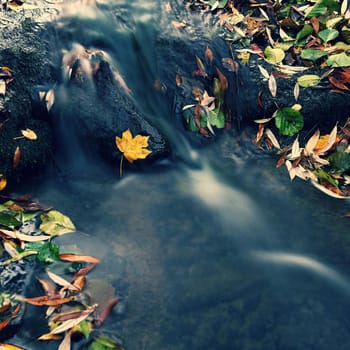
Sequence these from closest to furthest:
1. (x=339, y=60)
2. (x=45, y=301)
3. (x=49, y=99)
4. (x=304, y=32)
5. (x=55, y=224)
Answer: (x=45, y=301)
(x=55, y=224)
(x=49, y=99)
(x=339, y=60)
(x=304, y=32)

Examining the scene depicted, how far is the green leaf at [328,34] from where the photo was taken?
3.06 m

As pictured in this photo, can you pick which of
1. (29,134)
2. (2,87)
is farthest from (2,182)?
(2,87)

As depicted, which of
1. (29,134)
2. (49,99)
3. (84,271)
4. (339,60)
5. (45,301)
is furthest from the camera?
(339,60)

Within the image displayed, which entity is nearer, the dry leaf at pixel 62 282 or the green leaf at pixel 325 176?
the dry leaf at pixel 62 282

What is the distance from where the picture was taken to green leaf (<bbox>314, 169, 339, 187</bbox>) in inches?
105

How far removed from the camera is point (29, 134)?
268 centimetres

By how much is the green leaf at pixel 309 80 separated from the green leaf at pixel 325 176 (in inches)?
27.3

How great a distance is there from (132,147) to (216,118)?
692 mm

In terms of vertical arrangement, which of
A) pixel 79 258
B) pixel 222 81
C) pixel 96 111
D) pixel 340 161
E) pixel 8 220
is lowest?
pixel 79 258

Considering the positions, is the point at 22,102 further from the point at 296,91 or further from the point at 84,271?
the point at 296,91

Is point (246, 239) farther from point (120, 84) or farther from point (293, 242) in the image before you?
point (120, 84)

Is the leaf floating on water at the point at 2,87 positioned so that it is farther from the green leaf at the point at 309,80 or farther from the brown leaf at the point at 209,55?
the green leaf at the point at 309,80

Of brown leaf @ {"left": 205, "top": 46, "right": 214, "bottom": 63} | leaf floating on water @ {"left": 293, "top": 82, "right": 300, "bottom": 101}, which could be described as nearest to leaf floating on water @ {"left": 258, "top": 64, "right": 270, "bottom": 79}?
leaf floating on water @ {"left": 293, "top": 82, "right": 300, "bottom": 101}

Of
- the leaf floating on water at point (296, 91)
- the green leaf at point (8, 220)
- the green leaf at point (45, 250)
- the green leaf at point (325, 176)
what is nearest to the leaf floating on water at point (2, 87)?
the green leaf at point (8, 220)
